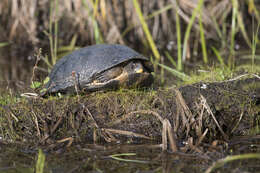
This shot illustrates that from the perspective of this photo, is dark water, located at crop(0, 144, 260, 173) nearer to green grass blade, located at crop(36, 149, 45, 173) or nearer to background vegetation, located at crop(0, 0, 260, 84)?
green grass blade, located at crop(36, 149, 45, 173)

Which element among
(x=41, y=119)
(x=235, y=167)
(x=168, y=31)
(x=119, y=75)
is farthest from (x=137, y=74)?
(x=168, y=31)

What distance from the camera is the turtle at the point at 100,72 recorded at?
11.7ft

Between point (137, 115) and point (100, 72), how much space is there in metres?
0.61

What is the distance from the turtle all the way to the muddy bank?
0.39ft

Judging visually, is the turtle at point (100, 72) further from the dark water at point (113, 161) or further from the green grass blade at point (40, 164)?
the green grass blade at point (40, 164)

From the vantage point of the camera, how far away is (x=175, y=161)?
2.55m

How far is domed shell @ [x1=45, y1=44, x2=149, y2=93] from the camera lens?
357 cm

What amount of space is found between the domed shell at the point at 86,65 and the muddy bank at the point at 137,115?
0.17 metres

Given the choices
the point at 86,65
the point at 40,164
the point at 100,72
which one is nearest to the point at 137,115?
the point at 100,72

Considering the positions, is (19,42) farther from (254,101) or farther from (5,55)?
(254,101)

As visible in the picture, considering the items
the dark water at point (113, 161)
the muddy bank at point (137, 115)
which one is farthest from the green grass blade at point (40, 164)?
the muddy bank at point (137, 115)

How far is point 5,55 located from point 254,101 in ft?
19.5

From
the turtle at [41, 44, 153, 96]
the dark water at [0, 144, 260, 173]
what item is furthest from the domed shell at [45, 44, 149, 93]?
the dark water at [0, 144, 260, 173]

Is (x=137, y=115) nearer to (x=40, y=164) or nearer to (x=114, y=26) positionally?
(x=40, y=164)
